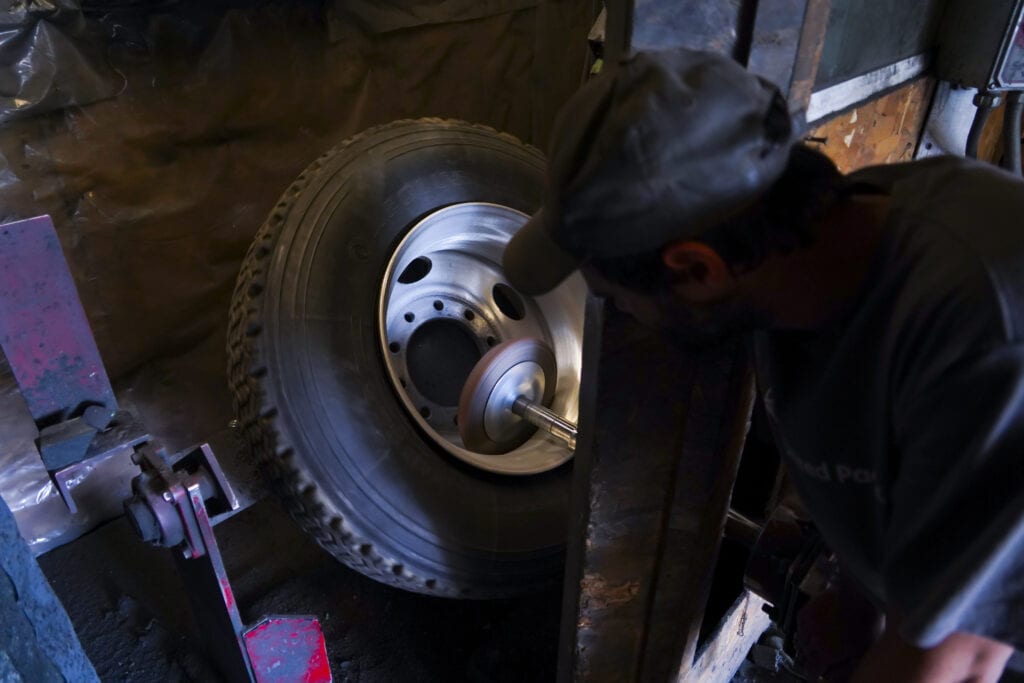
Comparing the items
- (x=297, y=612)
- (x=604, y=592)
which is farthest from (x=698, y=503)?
(x=297, y=612)

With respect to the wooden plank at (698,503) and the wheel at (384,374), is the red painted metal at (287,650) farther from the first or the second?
the wooden plank at (698,503)

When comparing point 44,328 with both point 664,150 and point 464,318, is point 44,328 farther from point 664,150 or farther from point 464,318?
point 464,318

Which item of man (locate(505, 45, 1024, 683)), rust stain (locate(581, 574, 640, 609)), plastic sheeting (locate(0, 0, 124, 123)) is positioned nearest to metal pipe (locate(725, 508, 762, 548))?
rust stain (locate(581, 574, 640, 609))

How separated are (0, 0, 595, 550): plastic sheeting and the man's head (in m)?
2.00

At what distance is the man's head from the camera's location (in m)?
0.68

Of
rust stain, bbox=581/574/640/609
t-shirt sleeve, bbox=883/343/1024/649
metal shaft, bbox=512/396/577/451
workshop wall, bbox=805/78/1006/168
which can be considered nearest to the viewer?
t-shirt sleeve, bbox=883/343/1024/649

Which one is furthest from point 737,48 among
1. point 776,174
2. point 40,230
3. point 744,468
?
point 744,468

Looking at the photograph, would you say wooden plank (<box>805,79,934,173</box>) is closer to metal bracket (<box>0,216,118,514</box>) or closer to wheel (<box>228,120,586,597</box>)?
wheel (<box>228,120,586,597</box>)

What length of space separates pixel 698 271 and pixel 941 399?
0.26 metres

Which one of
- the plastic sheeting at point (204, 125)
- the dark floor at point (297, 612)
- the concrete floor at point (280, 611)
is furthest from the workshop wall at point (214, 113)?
the dark floor at point (297, 612)

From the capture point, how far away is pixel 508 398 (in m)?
1.78

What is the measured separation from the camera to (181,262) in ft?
8.20

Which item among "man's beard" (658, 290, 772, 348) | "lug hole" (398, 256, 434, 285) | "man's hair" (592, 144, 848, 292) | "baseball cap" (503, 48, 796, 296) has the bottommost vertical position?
"lug hole" (398, 256, 434, 285)

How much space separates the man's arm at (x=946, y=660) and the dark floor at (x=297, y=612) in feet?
4.00
